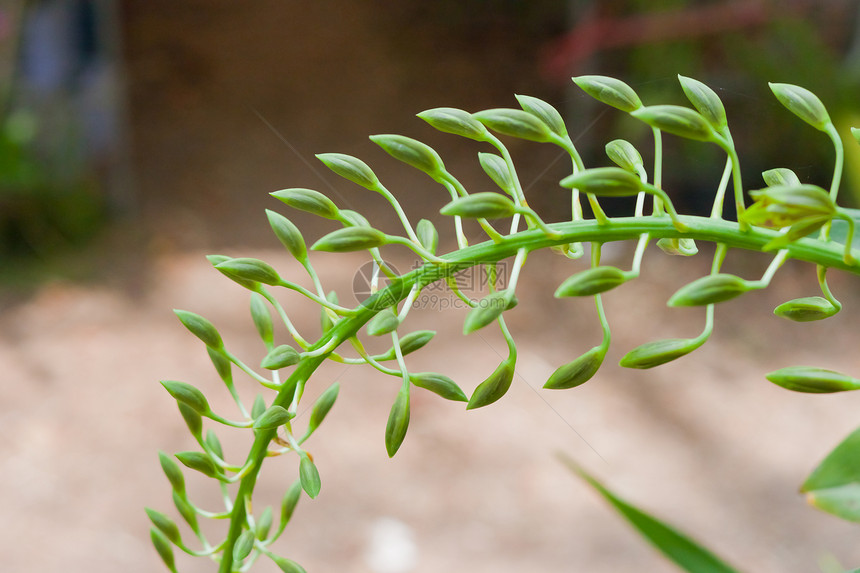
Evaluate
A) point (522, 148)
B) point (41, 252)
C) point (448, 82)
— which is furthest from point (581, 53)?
point (41, 252)

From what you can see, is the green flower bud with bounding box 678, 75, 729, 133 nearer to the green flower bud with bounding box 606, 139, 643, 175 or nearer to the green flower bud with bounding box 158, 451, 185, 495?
the green flower bud with bounding box 606, 139, 643, 175

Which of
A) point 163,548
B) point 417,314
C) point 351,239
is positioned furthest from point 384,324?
point 417,314

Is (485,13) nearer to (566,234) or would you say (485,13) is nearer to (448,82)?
(448,82)

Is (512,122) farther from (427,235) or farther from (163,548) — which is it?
(163,548)

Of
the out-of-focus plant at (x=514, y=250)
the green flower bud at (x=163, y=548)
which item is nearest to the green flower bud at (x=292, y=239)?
the out-of-focus plant at (x=514, y=250)

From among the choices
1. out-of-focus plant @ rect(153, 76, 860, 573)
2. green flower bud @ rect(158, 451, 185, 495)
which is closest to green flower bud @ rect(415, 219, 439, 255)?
out-of-focus plant @ rect(153, 76, 860, 573)

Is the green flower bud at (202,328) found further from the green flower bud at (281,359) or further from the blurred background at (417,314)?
the blurred background at (417,314)
